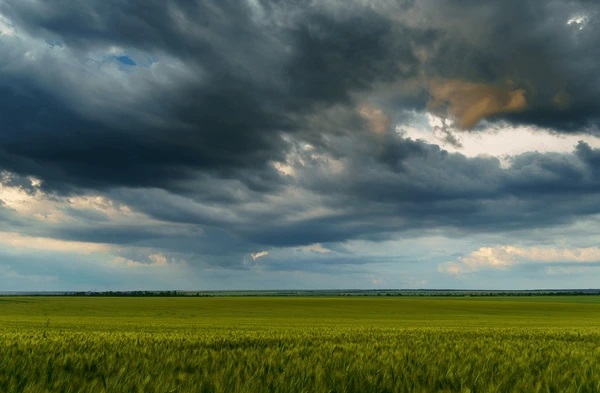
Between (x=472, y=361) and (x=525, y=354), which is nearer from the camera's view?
(x=472, y=361)

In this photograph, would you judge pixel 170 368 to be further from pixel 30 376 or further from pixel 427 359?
pixel 427 359

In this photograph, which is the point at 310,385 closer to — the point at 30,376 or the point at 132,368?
the point at 132,368

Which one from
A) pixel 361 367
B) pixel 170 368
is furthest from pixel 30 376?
pixel 361 367

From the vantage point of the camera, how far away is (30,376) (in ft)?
17.3

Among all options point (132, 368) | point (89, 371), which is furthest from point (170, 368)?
point (89, 371)

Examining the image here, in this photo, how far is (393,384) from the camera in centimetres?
529

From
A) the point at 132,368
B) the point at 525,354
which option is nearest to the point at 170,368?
the point at 132,368

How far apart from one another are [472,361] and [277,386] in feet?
13.0

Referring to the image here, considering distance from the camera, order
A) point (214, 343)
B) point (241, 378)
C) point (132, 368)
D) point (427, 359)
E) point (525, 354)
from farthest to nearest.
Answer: point (214, 343) < point (525, 354) < point (427, 359) < point (132, 368) < point (241, 378)

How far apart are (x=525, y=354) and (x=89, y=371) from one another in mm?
7326

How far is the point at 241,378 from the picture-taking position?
5266 mm

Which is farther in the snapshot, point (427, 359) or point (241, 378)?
point (427, 359)

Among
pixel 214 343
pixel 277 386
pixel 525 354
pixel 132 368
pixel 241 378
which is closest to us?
pixel 277 386

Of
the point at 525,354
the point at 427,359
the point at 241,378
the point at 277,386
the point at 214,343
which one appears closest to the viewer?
the point at 277,386
